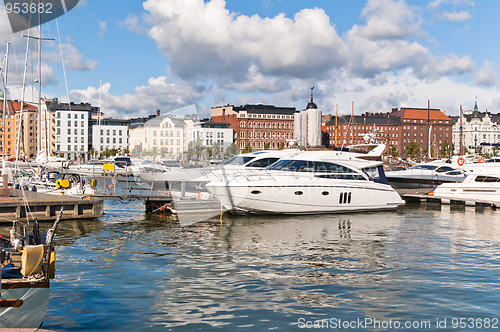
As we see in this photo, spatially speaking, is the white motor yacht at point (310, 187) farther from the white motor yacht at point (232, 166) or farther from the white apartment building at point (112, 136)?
the white apartment building at point (112, 136)

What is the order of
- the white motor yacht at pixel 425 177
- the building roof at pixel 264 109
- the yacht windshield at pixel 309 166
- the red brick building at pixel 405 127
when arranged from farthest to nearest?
the red brick building at pixel 405 127 < the building roof at pixel 264 109 < the white motor yacht at pixel 425 177 < the yacht windshield at pixel 309 166

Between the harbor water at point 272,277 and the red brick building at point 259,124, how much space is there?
121121 millimetres

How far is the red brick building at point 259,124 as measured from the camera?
145 meters

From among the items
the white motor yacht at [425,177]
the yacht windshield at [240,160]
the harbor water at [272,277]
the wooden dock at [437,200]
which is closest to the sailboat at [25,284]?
the harbor water at [272,277]

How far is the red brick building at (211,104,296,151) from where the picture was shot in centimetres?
14538

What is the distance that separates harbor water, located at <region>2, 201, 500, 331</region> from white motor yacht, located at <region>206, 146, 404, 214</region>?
6.24 feet

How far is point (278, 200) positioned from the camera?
2656 cm

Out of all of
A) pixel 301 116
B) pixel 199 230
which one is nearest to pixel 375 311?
pixel 199 230

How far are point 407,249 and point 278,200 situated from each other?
8753 mm

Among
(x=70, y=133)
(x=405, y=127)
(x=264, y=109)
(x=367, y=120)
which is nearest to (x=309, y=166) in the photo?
(x=264, y=109)

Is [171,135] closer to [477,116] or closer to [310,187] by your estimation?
[310,187]

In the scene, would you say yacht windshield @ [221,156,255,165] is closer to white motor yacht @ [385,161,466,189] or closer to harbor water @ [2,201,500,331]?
harbor water @ [2,201,500,331]

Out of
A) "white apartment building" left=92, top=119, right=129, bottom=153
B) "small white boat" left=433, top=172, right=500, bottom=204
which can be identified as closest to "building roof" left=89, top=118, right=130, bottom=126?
"white apartment building" left=92, top=119, right=129, bottom=153

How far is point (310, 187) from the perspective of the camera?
27250 mm
